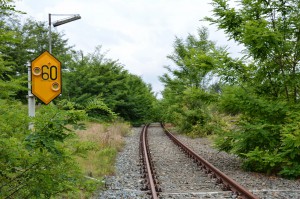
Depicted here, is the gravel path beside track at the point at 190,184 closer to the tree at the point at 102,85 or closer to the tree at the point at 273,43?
the tree at the point at 273,43

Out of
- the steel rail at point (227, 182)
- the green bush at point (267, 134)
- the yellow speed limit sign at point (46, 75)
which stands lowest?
the steel rail at point (227, 182)

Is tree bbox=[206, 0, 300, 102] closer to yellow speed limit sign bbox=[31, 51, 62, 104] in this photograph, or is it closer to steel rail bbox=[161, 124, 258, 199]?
steel rail bbox=[161, 124, 258, 199]

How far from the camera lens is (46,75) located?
7824 millimetres

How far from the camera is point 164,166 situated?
487 inches

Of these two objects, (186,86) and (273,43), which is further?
(186,86)

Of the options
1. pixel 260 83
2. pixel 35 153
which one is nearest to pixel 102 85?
pixel 260 83

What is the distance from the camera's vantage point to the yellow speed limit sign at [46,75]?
7.64m

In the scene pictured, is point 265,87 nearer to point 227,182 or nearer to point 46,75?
point 227,182

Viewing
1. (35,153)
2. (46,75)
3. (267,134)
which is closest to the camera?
(35,153)

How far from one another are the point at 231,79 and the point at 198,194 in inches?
174

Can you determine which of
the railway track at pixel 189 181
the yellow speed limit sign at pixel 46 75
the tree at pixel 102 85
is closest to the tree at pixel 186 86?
the tree at pixel 102 85

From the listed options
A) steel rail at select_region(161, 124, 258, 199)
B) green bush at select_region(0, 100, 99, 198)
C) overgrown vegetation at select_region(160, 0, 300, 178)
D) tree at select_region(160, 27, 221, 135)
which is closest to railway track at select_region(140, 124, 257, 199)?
steel rail at select_region(161, 124, 258, 199)

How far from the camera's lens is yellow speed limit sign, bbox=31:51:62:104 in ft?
25.1

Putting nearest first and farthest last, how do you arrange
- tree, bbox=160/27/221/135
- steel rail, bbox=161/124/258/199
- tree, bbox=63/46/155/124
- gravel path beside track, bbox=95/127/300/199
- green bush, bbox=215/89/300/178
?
steel rail, bbox=161/124/258/199 → gravel path beside track, bbox=95/127/300/199 → green bush, bbox=215/89/300/178 → tree, bbox=160/27/221/135 → tree, bbox=63/46/155/124
